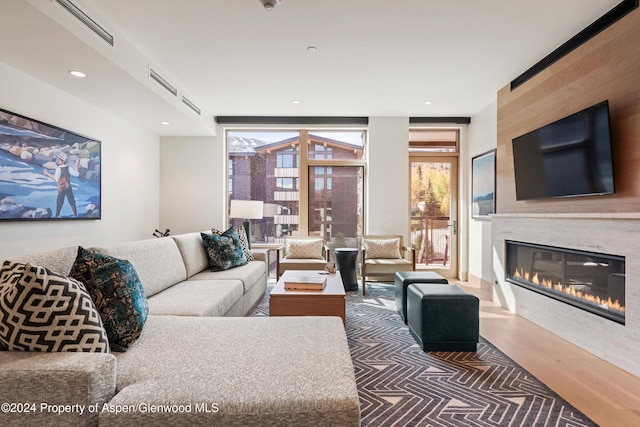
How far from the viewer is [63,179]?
11.0 ft

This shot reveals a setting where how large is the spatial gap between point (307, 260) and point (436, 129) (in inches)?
124

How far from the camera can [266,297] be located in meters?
4.18

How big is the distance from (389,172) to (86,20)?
4.18 m

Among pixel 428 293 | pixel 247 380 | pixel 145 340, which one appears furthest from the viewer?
pixel 428 293

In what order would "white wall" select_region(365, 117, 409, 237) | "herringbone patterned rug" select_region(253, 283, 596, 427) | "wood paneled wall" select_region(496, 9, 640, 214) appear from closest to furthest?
"herringbone patterned rug" select_region(253, 283, 596, 427)
"wood paneled wall" select_region(496, 9, 640, 214)
"white wall" select_region(365, 117, 409, 237)

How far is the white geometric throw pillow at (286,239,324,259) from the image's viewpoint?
4852 millimetres

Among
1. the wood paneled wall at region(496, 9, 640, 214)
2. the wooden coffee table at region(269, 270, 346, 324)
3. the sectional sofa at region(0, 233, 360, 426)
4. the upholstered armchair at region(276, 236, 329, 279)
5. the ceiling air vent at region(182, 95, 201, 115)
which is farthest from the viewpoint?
the upholstered armchair at region(276, 236, 329, 279)

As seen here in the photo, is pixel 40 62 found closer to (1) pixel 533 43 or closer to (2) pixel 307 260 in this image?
(2) pixel 307 260

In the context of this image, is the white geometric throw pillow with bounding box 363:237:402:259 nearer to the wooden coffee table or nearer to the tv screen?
the tv screen

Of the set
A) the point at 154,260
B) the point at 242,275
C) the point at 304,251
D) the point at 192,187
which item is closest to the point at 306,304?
the point at 242,275

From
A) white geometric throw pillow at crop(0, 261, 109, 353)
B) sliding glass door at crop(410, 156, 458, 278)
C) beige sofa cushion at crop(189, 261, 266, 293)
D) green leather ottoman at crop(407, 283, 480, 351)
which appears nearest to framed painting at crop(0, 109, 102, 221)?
beige sofa cushion at crop(189, 261, 266, 293)

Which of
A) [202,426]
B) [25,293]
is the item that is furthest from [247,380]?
[25,293]

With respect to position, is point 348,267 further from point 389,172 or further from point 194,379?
point 194,379

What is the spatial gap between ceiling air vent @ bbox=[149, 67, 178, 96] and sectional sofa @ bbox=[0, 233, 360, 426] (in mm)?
2279
